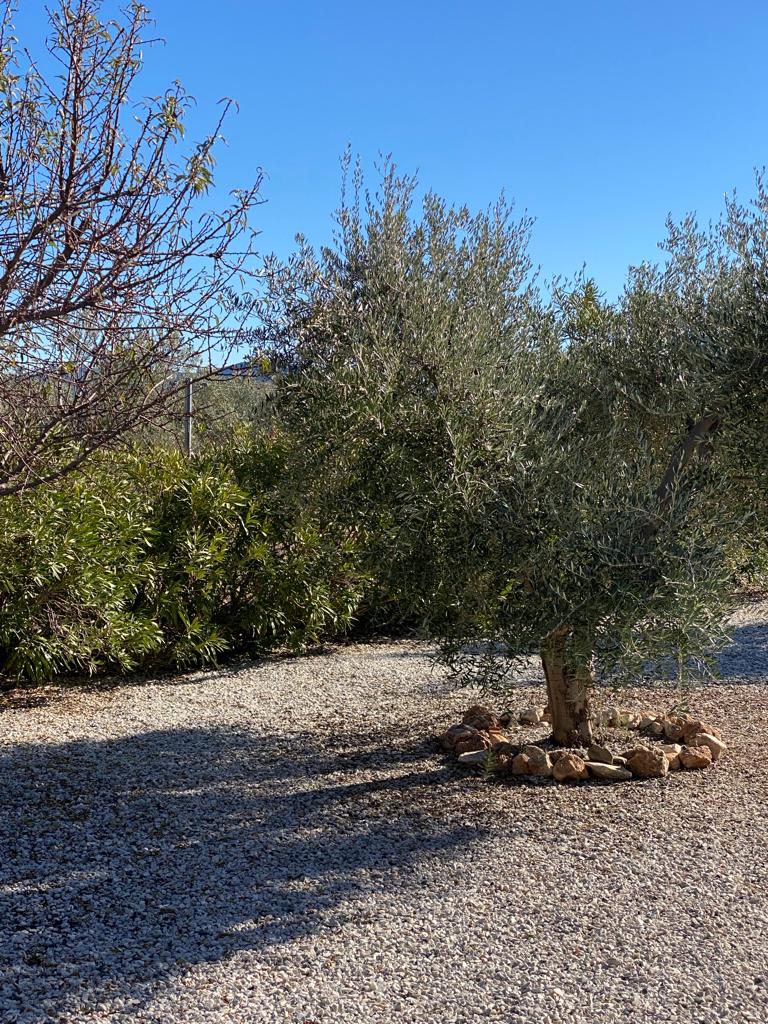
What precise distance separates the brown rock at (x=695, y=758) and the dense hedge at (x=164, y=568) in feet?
9.30

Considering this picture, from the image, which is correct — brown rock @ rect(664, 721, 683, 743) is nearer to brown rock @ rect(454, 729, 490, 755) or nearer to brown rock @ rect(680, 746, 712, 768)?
brown rock @ rect(680, 746, 712, 768)

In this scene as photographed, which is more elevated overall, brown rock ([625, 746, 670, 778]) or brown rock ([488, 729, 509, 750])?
brown rock ([488, 729, 509, 750])

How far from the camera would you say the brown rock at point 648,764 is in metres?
6.04

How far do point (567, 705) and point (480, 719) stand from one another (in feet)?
2.86

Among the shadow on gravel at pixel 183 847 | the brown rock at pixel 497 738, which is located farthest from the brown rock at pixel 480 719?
the shadow on gravel at pixel 183 847

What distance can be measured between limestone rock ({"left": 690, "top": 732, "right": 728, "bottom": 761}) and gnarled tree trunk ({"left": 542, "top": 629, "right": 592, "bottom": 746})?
742 mm

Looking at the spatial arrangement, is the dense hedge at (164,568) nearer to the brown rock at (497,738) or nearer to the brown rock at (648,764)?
the brown rock at (497,738)

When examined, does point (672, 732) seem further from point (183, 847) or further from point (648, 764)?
point (183, 847)

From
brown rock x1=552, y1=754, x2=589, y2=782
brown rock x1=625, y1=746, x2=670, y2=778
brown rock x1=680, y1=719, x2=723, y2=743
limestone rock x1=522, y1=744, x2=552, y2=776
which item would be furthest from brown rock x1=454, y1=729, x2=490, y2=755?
brown rock x1=680, y1=719, x2=723, y2=743

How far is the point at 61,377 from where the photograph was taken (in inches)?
164

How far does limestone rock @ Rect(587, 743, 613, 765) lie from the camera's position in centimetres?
617

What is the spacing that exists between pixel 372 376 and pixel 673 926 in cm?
302

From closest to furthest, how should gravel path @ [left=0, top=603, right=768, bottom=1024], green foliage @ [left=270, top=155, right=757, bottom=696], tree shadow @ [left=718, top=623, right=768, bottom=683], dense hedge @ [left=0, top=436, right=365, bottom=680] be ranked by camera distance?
gravel path @ [left=0, top=603, right=768, bottom=1024]
green foliage @ [left=270, top=155, right=757, bottom=696]
dense hedge @ [left=0, top=436, right=365, bottom=680]
tree shadow @ [left=718, top=623, right=768, bottom=683]

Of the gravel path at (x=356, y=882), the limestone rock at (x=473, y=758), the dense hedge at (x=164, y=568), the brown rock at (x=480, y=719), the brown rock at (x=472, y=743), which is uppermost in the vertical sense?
the dense hedge at (x=164, y=568)
